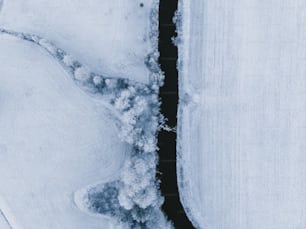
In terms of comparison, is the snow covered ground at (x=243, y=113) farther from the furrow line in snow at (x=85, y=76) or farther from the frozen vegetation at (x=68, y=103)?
the furrow line in snow at (x=85, y=76)

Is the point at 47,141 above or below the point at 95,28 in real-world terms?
below

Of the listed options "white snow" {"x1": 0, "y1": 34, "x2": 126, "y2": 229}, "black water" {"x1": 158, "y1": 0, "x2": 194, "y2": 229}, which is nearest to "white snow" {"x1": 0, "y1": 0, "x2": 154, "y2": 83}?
"black water" {"x1": 158, "y1": 0, "x2": 194, "y2": 229}

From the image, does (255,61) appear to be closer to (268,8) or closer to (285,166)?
(268,8)

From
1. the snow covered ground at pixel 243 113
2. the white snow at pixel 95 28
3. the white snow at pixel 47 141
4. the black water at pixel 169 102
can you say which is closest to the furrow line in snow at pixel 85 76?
the white snow at pixel 47 141

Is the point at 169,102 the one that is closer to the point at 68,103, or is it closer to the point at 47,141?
the point at 68,103

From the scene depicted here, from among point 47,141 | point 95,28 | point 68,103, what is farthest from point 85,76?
point 47,141

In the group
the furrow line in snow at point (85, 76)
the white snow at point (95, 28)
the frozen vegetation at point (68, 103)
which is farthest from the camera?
the white snow at point (95, 28)
